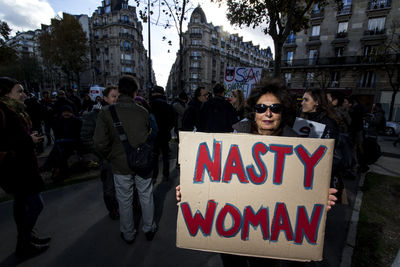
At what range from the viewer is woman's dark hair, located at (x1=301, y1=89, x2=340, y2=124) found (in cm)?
236

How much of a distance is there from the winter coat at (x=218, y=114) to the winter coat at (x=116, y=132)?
73.5 inches

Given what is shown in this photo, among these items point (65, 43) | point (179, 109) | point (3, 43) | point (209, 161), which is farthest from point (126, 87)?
point (65, 43)

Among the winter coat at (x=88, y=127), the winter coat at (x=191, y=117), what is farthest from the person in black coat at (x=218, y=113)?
the winter coat at (x=88, y=127)

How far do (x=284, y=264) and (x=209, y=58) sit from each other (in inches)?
2412

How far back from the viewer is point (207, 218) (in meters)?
1.29

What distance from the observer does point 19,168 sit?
2031mm

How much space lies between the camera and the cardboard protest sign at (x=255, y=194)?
1.21 meters

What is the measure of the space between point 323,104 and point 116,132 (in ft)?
8.55

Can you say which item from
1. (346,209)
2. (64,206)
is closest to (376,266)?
(346,209)

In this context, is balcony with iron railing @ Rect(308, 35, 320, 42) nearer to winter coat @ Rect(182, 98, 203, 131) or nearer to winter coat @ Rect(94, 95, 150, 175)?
winter coat @ Rect(182, 98, 203, 131)

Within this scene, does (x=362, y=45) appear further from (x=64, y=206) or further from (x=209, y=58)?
(x=209, y=58)

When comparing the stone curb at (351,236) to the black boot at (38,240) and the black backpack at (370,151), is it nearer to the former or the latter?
the black backpack at (370,151)

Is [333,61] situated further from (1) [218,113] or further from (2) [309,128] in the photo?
(2) [309,128]

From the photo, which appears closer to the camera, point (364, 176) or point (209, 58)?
point (364, 176)
